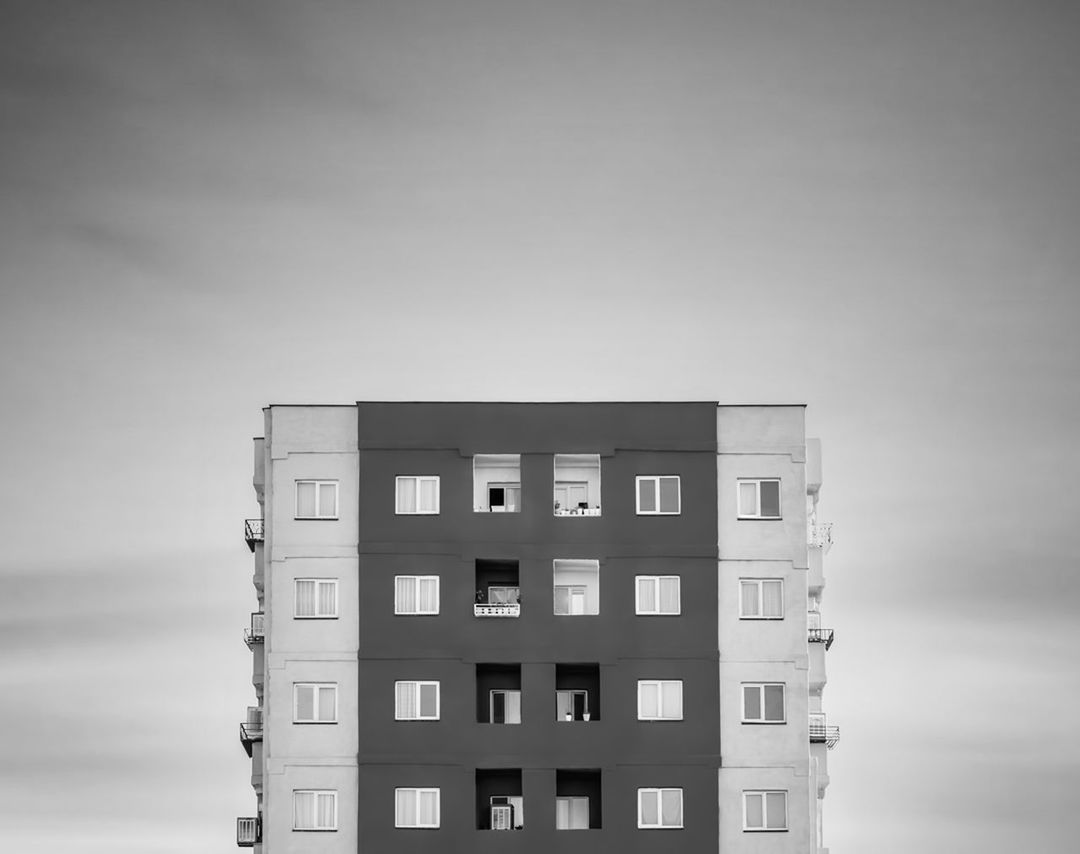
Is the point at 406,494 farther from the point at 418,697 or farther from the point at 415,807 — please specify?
the point at 415,807

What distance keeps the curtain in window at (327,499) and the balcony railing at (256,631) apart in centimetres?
507

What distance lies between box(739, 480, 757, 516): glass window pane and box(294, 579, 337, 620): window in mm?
15780

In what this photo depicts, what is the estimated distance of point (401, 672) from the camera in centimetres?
9581

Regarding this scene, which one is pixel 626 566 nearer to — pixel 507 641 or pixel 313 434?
pixel 507 641

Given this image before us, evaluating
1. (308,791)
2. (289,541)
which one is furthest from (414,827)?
(289,541)

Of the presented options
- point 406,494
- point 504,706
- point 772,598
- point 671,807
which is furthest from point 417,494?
point 671,807

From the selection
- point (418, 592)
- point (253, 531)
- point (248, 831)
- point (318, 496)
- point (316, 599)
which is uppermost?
point (318, 496)

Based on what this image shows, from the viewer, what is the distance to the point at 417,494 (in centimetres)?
9731

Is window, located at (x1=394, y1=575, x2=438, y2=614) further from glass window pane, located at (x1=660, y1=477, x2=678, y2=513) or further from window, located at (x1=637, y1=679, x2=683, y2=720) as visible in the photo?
glass window pane, located at (x1=660, y1=477, x2=678, y2=513)

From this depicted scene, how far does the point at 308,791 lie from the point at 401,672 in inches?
221

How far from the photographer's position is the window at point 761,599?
96.2 m

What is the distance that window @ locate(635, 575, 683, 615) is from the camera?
316 ft

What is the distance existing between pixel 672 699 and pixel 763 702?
341 cm

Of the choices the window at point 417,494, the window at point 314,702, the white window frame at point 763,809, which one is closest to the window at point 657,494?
the window at point 417,494
